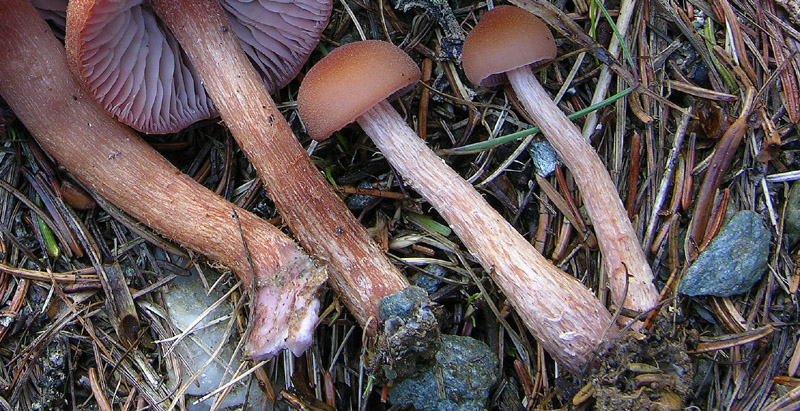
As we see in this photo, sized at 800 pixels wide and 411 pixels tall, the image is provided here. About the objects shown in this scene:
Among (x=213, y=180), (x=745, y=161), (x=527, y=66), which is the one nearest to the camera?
(x=745, y=161)

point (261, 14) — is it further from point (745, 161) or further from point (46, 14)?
point (745, 161)

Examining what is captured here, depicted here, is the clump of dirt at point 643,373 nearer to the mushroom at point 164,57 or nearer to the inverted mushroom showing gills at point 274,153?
the inverted mushroom showing gills at point 274,153

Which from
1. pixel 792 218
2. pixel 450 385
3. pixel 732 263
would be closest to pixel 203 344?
pixel 450 385

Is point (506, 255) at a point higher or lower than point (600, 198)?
lower

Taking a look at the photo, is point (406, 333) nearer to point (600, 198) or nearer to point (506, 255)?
point (506, 255)

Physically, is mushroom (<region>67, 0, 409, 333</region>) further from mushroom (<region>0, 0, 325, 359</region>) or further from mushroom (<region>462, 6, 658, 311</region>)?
mushroom (<region>462, 6, 658, 311</region>)

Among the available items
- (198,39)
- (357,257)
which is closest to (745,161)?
(357,257)
